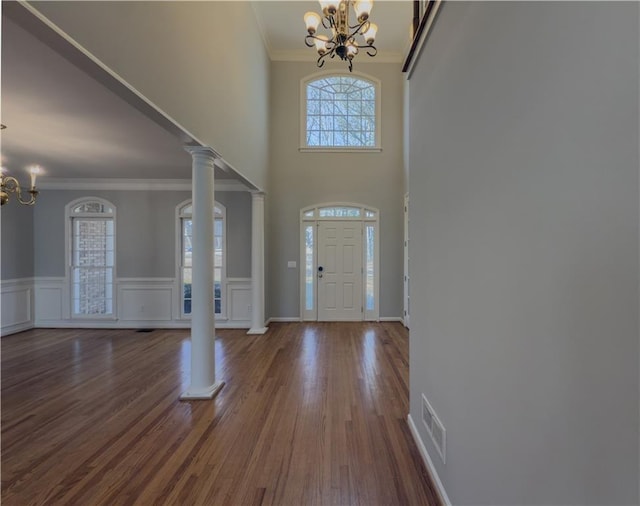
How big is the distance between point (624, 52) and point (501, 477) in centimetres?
129

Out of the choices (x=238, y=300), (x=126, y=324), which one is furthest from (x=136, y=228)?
(x=238, y=300)

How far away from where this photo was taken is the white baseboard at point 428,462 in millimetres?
1642

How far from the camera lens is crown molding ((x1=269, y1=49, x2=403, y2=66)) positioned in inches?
229

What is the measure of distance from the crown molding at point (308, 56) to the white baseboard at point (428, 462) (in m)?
6.13

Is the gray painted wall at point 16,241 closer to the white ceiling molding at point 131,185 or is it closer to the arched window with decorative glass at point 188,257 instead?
the white ceiling molding at point 131,185

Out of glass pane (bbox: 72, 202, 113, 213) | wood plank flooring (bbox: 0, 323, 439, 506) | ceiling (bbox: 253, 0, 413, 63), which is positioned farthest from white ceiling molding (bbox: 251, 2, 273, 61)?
wood plank flooring (bbox: 0, 323, 439, 506)

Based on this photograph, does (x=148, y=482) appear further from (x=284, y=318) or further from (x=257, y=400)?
(x=284, y=318)

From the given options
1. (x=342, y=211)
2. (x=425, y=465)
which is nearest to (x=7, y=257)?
(x=342, y=211)

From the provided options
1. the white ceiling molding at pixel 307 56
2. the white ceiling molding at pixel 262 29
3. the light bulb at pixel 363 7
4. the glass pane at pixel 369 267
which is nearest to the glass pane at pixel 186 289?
the glass pane at pixel 369 267

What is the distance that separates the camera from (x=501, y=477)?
1.09 metres

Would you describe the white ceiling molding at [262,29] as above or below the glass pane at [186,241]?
above

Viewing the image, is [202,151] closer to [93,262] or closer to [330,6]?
[330,6]

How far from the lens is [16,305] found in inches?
205

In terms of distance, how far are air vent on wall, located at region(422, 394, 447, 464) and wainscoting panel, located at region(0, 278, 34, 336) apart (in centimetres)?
648
